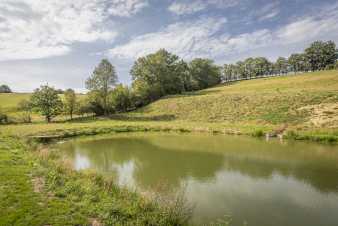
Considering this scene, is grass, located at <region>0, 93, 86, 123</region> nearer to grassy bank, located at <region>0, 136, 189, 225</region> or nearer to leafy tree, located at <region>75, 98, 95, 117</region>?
leafy tree, located at <region>75, 98, 95, 117</region>

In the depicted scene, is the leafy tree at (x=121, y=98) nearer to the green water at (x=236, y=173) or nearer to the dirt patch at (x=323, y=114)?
the green water at (x=236, y=173)

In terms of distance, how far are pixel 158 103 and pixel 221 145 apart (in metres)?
36.2

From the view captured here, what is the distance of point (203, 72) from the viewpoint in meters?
84.9

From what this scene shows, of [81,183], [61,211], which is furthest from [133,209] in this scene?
[81,183]

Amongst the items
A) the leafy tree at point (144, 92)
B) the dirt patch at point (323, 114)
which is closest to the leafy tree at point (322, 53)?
the leafy tree at point (144, 92)

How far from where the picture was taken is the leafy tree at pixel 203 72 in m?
81.4

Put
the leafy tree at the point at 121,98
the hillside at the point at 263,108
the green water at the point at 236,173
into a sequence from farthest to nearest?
the leafy tree at the point at 121,98
the hillside at the point at 263,108
the green water at the point at 236,173

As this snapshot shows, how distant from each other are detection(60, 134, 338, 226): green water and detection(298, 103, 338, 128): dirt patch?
840 centimetres

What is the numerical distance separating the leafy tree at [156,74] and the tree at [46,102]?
65.2 ft

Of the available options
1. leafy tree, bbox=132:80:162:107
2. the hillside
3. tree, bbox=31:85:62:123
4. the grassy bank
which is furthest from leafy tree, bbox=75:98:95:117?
the grassy bank

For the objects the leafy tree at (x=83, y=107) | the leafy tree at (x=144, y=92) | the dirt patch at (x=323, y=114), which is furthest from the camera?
the leafy tree at (x=144, y=92)

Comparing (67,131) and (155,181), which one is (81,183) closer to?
(155,181)

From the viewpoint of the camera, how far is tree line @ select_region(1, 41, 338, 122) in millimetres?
53125

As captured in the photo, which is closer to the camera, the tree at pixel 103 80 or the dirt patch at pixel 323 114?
the dirt patch at pixel 323 114
